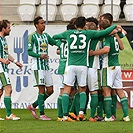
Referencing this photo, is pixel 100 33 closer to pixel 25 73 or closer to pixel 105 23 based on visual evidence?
pixel 105 23

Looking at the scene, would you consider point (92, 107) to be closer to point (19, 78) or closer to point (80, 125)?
point (80, 125)

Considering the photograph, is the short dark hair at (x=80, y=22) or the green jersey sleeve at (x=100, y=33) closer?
the green jersey sleeve at (x=100, y=33)

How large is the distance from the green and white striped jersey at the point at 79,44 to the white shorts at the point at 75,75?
0.09 m

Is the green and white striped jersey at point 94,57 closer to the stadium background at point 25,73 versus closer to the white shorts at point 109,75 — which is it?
the white shorts at point 109,75

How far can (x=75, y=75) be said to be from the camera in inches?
536

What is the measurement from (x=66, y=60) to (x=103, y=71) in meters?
0.75

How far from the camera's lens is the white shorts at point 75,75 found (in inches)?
532

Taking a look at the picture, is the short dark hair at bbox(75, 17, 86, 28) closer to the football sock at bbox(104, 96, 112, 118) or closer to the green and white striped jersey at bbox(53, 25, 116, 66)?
the green and white striped jersey at bbox(53, 25, 116, 66)

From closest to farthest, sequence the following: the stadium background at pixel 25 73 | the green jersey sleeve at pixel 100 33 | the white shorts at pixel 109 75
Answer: the green jersey sleeve at pixel 100 33 → the white shorts at pixel 109 75 → the stadium background at pixel 25 73

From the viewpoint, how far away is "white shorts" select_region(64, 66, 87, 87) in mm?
13523

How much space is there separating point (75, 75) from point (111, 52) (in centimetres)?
73

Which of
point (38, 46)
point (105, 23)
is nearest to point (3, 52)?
point (38, 46)

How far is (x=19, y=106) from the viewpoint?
18891 mm

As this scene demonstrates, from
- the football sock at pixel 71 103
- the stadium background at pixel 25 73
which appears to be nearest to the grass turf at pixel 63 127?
the football sock at pixel 71 103
